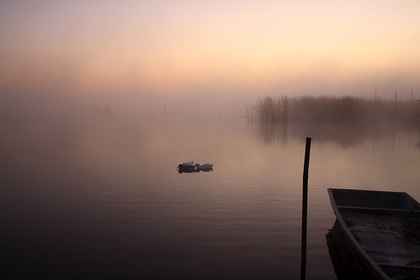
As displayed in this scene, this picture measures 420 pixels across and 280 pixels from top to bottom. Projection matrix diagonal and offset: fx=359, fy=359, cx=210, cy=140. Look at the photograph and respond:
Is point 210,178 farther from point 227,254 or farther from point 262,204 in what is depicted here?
point 227,254

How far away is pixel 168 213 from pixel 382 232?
440 centimetres

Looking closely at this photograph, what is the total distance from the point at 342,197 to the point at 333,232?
3.71ft

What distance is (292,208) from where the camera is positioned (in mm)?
8711

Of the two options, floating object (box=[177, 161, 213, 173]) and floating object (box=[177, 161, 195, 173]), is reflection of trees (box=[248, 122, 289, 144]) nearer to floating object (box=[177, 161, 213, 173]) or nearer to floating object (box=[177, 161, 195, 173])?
floating object (box=[177, 161, 213, 173])

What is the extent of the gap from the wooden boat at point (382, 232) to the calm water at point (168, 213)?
0.64 meters

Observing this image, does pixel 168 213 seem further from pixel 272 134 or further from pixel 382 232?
pixel 272 134

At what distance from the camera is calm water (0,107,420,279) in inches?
218

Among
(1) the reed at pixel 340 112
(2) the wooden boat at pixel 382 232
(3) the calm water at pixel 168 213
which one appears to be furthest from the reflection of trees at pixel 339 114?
Answer: (2) the wooden boat at pixel 382 232

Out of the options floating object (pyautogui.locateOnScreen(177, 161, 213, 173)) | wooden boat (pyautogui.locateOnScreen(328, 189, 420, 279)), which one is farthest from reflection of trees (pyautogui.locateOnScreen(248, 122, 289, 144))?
wooden boat (pyautogui.locateOnScreen(328, 189, 420, 279))

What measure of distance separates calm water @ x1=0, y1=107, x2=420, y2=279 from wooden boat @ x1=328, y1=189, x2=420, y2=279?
64cm

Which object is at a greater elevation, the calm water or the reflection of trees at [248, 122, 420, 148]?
the reflection of trees at [248, 122, 420, 148]

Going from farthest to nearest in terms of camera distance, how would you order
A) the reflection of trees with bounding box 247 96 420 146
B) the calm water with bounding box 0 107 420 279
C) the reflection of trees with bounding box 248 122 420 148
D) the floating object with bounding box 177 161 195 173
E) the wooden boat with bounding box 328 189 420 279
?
the reflection of trees with bounding box 247 96 420 146
the reflection of trees with bounding box 248 122 420 148
the floating object with bounding box 177 161 195 173
the calm water with bounding box 0 107 420 279
the wooden boat with bounding box 328 189 420 279

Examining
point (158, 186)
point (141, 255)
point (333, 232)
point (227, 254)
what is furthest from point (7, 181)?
point (333, 232)

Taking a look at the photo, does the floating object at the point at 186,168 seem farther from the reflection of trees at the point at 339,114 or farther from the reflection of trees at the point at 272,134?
the reflection of trees at the point at 339,114
